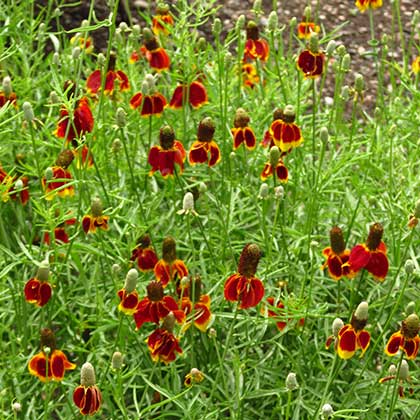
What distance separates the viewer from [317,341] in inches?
96.5

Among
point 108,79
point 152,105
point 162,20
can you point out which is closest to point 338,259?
point 152,105

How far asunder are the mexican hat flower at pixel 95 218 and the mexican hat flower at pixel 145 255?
15 centimetres

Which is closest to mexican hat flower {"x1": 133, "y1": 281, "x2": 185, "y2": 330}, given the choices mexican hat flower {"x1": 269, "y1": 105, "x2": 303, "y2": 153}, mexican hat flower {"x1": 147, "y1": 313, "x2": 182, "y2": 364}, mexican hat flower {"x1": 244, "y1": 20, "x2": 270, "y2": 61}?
mexican hat flower {"x1": 147, "y1": 313, "x2": 182, "y2": 364}

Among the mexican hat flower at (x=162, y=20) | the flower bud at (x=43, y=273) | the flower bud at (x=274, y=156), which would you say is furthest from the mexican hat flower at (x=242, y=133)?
the flower bud at (x=43, y=273)

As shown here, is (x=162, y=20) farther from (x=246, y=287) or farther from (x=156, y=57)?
(x=246, y=287)

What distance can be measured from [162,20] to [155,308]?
1.29m

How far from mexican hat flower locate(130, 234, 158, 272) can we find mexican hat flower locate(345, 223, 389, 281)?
47 centimetres

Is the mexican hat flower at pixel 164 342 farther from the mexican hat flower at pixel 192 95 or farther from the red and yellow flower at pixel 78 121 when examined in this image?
the mexican hat flower at pixel 192 95

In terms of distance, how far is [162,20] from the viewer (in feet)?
9.85

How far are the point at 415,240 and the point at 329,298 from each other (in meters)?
0.29

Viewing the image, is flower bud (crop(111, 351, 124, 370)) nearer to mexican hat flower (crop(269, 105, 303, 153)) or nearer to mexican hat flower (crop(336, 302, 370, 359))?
mexican hat flower (crop(336, 302, 370, 359))

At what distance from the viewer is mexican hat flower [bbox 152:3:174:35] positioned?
2.95 m

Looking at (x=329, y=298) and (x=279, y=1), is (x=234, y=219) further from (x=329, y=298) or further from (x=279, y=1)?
(x=279, y=1)

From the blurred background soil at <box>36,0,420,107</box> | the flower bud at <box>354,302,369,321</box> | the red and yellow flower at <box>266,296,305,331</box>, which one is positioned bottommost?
the blurred background soil at <box>36,0,420,107</box>
